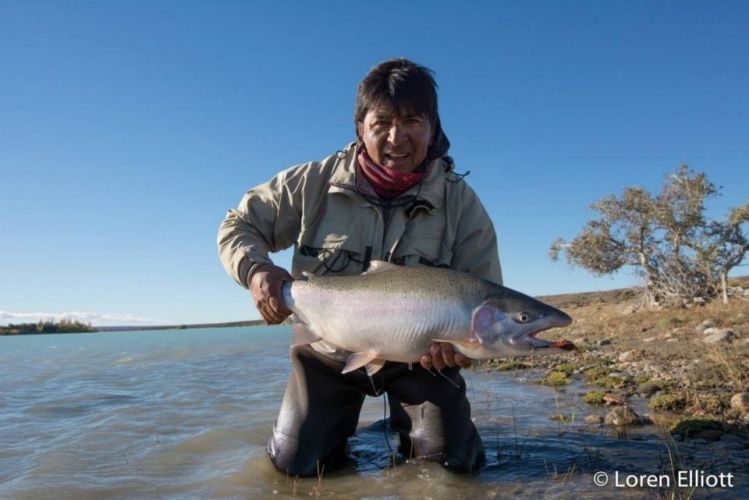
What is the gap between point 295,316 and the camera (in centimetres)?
391

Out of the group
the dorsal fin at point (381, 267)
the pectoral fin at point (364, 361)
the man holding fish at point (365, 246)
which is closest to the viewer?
the pectoral fin at point (364, 361)

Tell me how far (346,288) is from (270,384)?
23.8 feet

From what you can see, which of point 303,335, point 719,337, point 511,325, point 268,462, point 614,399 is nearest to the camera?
point 511,325

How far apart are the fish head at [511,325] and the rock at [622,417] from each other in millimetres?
2567

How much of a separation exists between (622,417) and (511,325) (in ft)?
9.06

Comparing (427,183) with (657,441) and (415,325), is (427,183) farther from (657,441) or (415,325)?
(657,441)

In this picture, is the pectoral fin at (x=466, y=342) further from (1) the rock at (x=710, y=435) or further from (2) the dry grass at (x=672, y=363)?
(2) the dry grass at (x=672, y=363)

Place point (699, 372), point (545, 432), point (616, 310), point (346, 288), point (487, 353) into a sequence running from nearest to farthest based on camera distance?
point (487, 353), point (346, 288), point (545, 432), point (699, 372), point (616, 310)

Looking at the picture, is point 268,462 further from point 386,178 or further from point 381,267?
point 386,178

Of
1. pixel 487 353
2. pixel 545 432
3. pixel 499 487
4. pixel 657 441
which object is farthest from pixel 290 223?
pixel 657 441

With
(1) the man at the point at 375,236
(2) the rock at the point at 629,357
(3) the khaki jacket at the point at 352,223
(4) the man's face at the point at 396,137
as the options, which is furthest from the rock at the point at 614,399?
(4) the man's face at the point at 396,137

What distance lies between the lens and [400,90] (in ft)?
13.6

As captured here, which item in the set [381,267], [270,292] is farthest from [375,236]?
[270,292]

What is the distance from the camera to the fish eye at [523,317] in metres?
3.25
